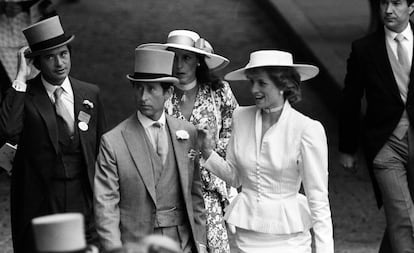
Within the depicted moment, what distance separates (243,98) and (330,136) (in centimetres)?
179

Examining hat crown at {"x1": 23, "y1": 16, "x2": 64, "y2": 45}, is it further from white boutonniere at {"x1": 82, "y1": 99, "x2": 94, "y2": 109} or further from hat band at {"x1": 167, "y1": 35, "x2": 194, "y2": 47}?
hat band at {"x1": 167, "y1": 35, "x2": 194, "y2": 47}

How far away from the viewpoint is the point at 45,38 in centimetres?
951

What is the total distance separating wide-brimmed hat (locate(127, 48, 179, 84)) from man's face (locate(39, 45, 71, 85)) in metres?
0.75

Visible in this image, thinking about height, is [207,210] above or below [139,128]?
below

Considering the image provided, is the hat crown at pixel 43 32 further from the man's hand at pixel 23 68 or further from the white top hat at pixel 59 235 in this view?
the white top hat at pixel 59 235

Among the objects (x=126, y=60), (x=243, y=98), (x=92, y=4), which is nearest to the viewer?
(x=243, y=98)

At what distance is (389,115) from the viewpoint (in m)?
10.3

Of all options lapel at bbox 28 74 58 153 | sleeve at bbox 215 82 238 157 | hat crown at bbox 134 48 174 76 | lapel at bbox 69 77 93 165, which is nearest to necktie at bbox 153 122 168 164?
hat crown at bbox 134 48 174 76

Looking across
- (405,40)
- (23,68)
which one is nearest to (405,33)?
(405,40)

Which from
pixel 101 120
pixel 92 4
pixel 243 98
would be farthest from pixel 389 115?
pixel 92 4

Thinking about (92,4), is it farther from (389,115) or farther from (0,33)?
(389,115)

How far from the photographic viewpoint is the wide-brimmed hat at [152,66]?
28.8 feet

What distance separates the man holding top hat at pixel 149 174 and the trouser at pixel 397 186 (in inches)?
74.6

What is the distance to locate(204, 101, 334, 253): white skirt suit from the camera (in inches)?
338
